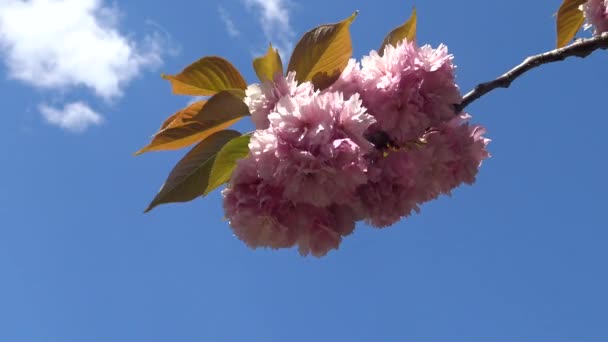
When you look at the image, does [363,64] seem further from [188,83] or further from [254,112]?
[188,83]

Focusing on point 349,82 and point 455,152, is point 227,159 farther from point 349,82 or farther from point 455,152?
point 455,152

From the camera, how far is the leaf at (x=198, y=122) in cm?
151

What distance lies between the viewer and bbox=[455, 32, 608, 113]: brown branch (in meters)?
1.55

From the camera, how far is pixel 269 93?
140cm

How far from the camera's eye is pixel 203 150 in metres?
1.56

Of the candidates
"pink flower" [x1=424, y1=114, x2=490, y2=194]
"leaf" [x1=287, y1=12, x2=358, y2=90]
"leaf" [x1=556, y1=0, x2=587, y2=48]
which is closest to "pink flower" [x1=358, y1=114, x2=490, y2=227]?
"pink flower" [x1=424, y1=114, x2=490, y2=194]

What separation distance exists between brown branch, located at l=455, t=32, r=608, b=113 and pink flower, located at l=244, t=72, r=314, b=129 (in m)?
0.36

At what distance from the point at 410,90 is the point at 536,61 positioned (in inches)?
17.1

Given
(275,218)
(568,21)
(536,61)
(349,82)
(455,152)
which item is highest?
(568,21)

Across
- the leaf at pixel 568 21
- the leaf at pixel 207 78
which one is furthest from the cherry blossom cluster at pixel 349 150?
the leaf at pixel 568 21

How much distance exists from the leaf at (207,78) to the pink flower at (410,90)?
29 cm

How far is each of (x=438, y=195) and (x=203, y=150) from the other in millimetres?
538

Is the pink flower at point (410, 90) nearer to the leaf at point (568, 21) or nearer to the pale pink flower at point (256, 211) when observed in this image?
the pale pink flower at point (256, 211)

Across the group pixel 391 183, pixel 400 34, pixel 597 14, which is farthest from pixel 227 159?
pixel 597 14
